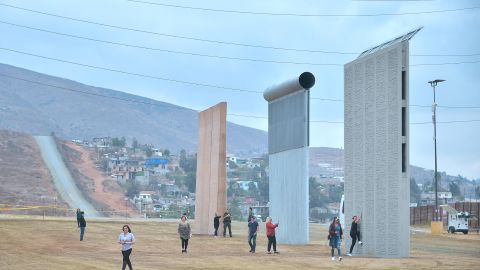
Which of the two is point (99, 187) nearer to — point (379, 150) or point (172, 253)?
point (172, 253)

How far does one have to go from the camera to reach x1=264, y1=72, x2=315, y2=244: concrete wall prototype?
48375 mm

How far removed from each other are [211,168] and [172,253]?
1709 centimetres

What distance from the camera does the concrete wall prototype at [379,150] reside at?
3744 centimetres

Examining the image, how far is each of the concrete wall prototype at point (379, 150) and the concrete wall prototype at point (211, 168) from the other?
16785mm

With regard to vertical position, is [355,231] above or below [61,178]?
below

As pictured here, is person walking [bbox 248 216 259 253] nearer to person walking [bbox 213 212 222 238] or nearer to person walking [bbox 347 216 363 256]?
person walking [bbox 347 216 363 256]

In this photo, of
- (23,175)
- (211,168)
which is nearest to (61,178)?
(23,175)

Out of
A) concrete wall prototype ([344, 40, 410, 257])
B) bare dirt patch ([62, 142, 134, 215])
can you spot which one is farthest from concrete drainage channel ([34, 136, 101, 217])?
concrete wall prototype ([344, 40, 410, 257])

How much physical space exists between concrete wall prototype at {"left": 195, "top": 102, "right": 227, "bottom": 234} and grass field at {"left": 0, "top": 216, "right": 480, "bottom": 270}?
93.8 inches

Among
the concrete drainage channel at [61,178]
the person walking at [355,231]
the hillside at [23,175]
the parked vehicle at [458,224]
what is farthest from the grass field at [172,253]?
the hillside at [23,175]

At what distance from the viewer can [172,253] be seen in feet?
143

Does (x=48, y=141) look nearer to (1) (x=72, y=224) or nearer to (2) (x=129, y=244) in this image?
(1) (x=72, y=224)

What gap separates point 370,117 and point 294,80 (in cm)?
1009

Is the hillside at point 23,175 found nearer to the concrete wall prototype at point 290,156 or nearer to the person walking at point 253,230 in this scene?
the concrete wall prototype at point 290,156
